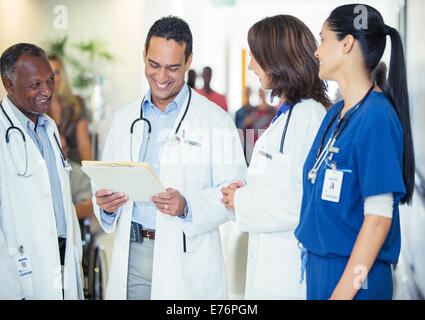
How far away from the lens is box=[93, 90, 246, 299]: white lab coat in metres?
1.94

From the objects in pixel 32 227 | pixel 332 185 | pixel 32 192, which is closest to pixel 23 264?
pixel 32 227

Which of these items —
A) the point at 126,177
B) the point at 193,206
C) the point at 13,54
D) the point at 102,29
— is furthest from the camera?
the point at 102,29

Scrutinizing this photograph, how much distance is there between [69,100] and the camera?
235 cm

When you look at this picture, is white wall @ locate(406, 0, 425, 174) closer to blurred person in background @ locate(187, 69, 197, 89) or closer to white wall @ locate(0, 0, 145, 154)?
blurred person in background @ locate(187, 69, 197, 89)

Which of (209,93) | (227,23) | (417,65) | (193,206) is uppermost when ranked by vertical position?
(227,23)

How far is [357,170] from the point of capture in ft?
4.57

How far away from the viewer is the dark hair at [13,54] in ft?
6.52

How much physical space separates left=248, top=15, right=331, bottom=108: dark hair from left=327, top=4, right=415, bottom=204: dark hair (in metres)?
0.23

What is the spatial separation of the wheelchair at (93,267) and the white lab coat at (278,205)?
1072mm

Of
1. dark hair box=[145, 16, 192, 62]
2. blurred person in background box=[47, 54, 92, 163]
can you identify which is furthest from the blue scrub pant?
blurred person in background box=[47, 54, 92, 163]

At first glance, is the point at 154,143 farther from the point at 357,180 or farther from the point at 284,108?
the point at 357,180

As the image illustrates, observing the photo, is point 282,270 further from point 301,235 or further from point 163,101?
point 163,101

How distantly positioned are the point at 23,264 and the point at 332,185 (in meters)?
1.23
